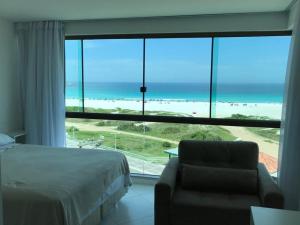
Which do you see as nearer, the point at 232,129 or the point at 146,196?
the point at 146,196

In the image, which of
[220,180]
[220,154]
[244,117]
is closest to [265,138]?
[244,117]

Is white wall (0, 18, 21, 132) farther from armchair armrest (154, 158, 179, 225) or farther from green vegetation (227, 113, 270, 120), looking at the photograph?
green vegetation (227, 113, 270, 120)

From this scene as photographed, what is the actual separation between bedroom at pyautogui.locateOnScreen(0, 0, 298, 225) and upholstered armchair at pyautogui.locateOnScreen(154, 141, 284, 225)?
0.87m

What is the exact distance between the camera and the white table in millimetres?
1426

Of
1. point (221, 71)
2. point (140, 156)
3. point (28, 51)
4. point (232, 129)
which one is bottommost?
point (140, 156)

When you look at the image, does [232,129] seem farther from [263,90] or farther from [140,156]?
[140,156]

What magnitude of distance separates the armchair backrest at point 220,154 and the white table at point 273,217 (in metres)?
1.71

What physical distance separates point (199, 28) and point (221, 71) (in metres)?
0.68

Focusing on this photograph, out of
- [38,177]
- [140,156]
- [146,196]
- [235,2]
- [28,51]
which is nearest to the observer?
[38,177]

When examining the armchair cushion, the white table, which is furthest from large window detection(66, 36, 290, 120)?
the white table

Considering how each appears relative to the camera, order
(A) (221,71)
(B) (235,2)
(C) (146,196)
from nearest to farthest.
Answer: (B) (235,2), (C) (146,196), (A) (221,71)

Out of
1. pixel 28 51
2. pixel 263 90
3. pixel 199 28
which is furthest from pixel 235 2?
pixel 28 51

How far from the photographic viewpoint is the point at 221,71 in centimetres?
425

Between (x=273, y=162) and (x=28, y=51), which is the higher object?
(x=28, y=51)
